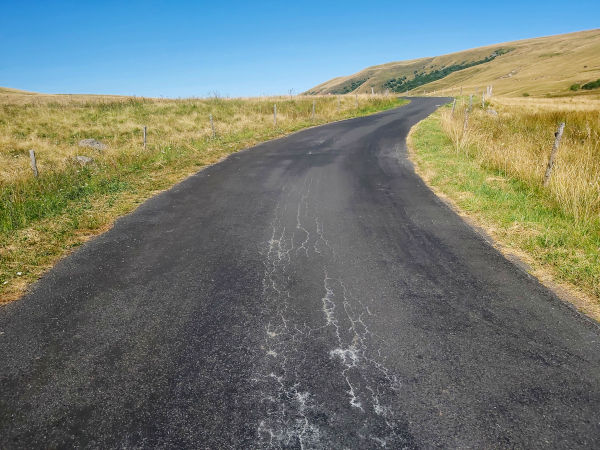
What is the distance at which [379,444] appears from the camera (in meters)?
2.42

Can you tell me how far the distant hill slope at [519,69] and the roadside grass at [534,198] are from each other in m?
51.5

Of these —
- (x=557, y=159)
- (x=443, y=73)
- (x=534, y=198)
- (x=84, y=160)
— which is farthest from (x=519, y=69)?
(x=84, y=160)

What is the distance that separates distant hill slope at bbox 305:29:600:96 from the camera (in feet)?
207

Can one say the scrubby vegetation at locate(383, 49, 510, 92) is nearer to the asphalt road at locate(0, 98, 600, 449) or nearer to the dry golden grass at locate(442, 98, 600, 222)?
the dry golden grass at locate(442, 98, 600, 222)

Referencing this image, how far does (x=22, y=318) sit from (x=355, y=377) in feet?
12.0

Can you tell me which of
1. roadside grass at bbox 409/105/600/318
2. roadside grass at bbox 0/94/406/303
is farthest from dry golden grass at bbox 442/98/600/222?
roadside grass at bbox 0/94/406/303

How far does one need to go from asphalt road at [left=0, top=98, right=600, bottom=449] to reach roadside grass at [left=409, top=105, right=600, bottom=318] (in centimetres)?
53

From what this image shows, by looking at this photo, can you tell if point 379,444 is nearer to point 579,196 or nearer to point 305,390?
point 305,390

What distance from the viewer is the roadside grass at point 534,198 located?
484cm

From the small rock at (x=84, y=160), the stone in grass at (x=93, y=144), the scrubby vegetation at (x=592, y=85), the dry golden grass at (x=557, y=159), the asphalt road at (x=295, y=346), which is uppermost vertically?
the scrubby vegetation at (x=592, y=85)

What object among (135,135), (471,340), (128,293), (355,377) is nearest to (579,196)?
(471,340)

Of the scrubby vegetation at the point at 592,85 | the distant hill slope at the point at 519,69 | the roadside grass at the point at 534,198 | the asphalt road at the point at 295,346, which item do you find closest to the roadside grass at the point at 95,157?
the asphalt road at the point at 295,346

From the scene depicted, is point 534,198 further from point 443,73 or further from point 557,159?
point 443,73

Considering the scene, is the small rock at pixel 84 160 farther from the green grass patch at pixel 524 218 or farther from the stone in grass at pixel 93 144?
the green grass patch at pixel 524 218
